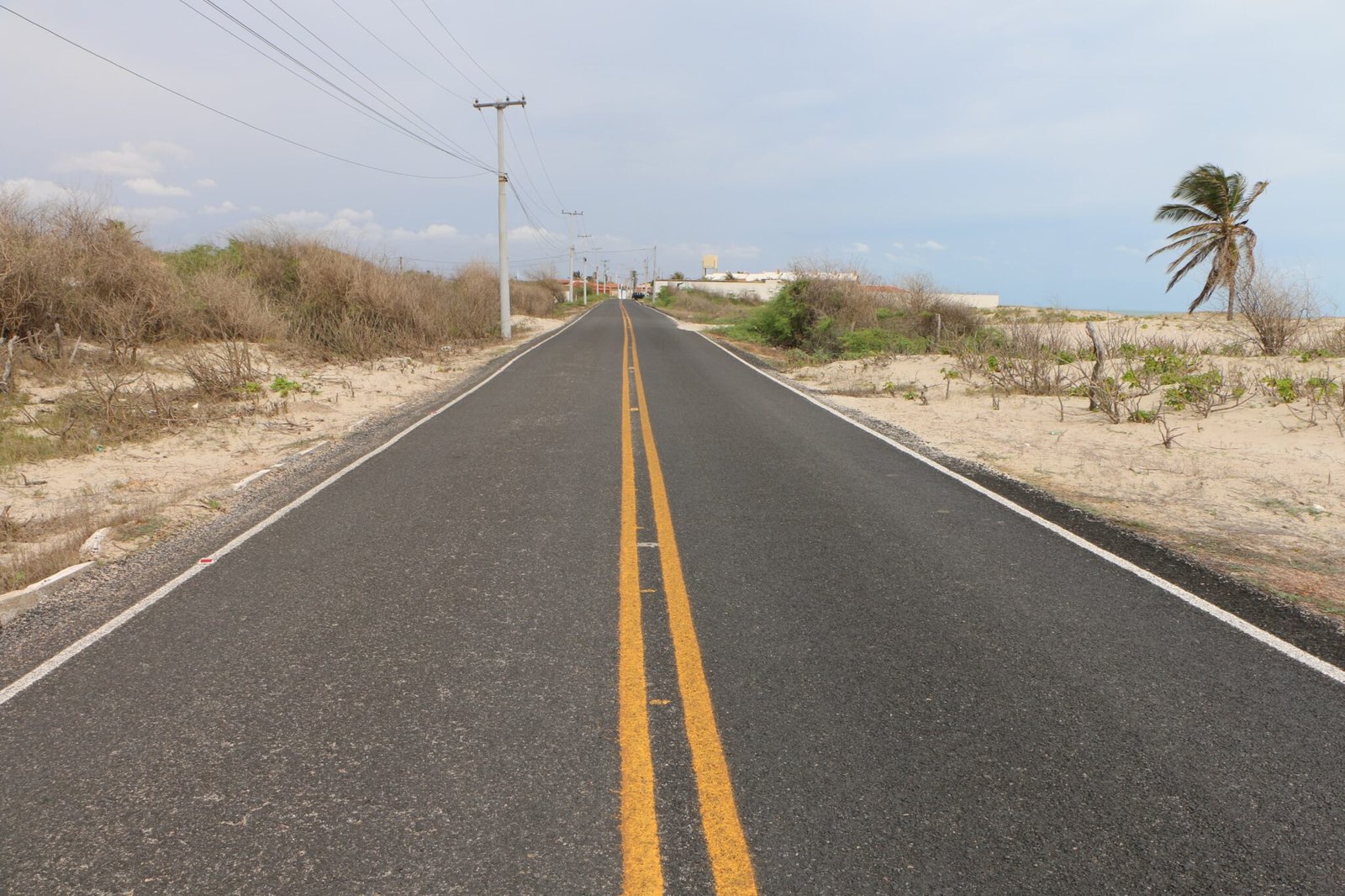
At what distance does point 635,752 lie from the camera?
3143 mm

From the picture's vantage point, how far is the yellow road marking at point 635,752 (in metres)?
2.51

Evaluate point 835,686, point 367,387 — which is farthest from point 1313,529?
point 367,387

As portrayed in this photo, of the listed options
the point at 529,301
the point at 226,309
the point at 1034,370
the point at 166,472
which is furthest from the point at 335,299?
the point at 529,301

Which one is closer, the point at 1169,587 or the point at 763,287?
the point at 1169,587

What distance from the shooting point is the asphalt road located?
2.56 m

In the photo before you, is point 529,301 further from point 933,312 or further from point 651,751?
point 651,751

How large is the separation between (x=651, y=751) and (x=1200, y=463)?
8.54 meters

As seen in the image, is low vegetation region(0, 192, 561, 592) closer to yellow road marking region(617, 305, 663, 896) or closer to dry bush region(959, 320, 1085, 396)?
yellow road marking region(617, 305, 663, 896)

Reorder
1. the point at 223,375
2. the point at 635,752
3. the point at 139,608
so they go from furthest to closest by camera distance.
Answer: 1. the point at 223,375
2. the point at 139,608
3. the point at 635,752

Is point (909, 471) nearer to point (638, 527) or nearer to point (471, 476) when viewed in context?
point (638, 527)

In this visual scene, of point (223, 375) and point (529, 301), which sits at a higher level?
point (529, 301)

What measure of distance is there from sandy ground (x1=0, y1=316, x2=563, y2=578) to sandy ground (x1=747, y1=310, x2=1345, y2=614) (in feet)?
27.3

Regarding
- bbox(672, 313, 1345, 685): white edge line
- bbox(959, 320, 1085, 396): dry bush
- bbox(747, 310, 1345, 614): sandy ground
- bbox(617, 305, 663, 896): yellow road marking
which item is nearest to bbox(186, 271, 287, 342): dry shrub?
bbox(747, 310, 1345, 614): sandy ground

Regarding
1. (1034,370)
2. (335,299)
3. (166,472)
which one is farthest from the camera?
(335,299)
